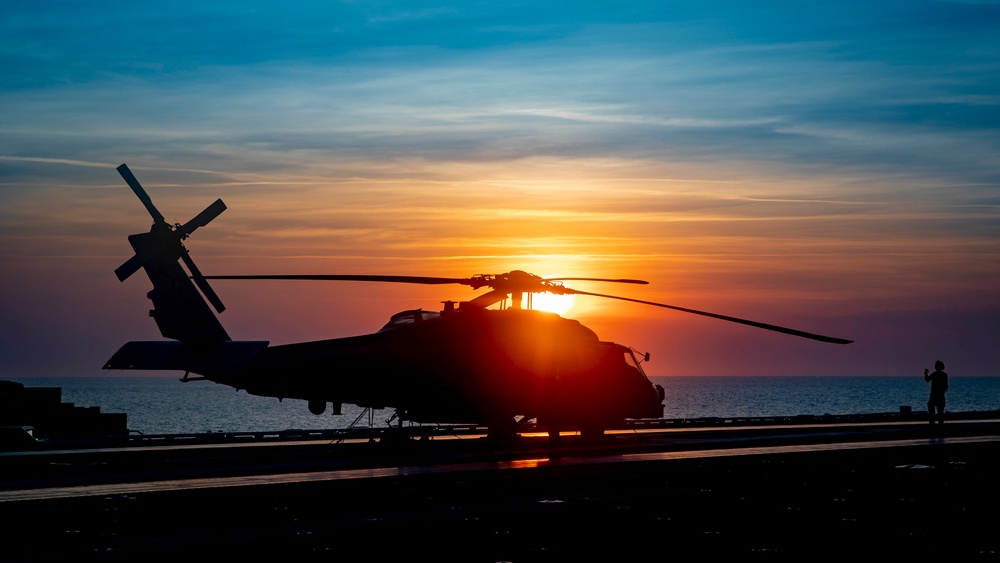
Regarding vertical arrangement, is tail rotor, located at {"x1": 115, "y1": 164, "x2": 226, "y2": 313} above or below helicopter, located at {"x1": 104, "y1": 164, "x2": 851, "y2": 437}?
above

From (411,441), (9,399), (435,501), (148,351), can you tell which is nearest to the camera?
(435,501)

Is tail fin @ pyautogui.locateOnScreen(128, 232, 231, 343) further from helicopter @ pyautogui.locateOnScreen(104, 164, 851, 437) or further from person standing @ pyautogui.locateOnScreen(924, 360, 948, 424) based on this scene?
person standing @ pyautogui.locateOnScreen(924, 360, 948, 424)

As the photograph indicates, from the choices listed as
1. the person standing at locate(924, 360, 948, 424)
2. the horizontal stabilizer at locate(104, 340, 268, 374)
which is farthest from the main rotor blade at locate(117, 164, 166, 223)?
the person standing at locate(924, 360, 948, 424)

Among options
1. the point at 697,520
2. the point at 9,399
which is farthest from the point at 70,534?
the point at 9,399

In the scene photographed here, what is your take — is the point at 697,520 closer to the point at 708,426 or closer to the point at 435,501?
the point at 435,501

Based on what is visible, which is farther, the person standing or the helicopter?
the person standing

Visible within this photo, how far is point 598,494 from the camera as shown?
21.7m

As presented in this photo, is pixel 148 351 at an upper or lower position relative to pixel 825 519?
upper

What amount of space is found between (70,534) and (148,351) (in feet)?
54.3

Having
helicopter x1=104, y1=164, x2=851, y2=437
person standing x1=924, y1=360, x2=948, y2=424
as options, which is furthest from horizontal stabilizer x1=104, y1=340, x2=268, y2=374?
person standing x1=924, y1=360, x2=948, y2=424

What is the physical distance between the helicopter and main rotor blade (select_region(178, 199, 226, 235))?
0.10 feet

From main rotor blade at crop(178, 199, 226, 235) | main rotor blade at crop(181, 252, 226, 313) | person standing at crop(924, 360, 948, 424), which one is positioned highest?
main rotor blade at crop(178, 199, 226, 235)

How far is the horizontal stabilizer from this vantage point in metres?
32.0

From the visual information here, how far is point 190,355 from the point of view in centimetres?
3319
